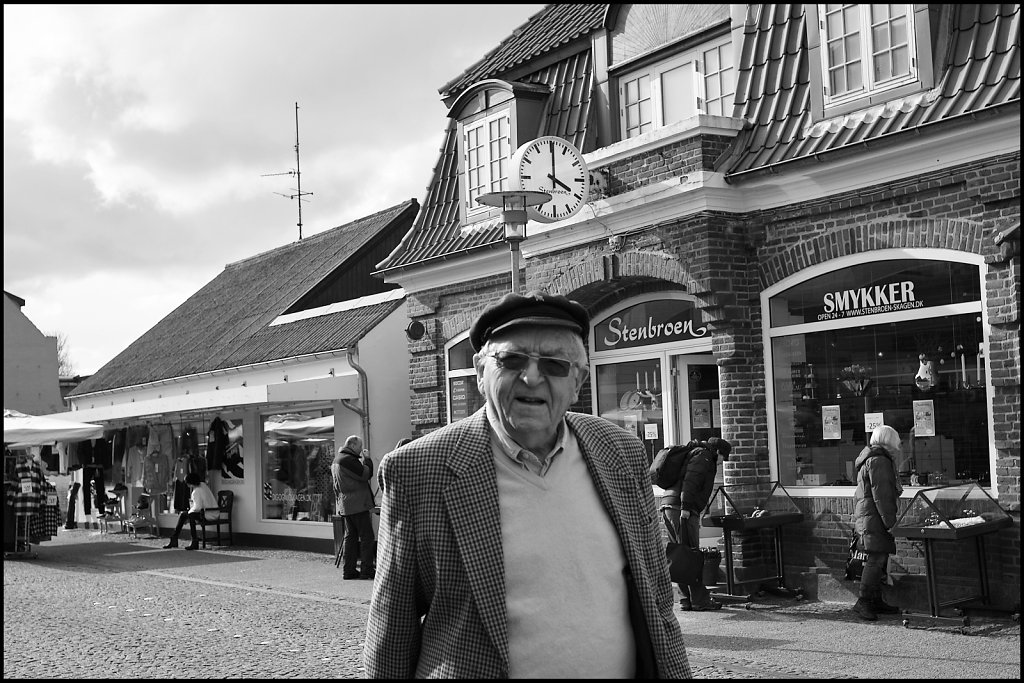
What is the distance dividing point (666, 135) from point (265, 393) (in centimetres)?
783

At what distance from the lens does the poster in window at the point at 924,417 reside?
10.3 meters

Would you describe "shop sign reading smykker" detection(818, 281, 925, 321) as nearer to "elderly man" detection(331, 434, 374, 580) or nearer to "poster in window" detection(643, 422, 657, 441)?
"poster in window" detection(643, 422, 657, 441)

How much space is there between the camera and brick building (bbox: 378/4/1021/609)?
9820mm

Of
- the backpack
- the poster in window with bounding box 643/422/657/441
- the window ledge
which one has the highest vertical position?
the window ledge

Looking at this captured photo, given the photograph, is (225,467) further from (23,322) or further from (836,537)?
(836,537)

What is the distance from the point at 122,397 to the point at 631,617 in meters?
23.9

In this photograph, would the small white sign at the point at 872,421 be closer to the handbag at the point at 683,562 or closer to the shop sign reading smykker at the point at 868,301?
the shop sign reading smykker at the point at 868,301

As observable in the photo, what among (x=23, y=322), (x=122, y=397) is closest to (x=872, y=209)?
(x=23, y=322)

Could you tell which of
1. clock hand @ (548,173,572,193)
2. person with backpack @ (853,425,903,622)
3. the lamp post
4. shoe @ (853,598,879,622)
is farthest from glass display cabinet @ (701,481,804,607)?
clock hand @ (548,173,572,193)

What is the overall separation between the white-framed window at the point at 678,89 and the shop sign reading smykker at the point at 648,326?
1991 mm

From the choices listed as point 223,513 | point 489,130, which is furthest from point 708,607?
point 223,513

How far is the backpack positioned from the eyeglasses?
7835 mm

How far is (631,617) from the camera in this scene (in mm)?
3139

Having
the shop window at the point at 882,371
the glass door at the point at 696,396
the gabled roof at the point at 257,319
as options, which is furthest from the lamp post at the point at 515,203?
the gabled roof at the point at 257,319
